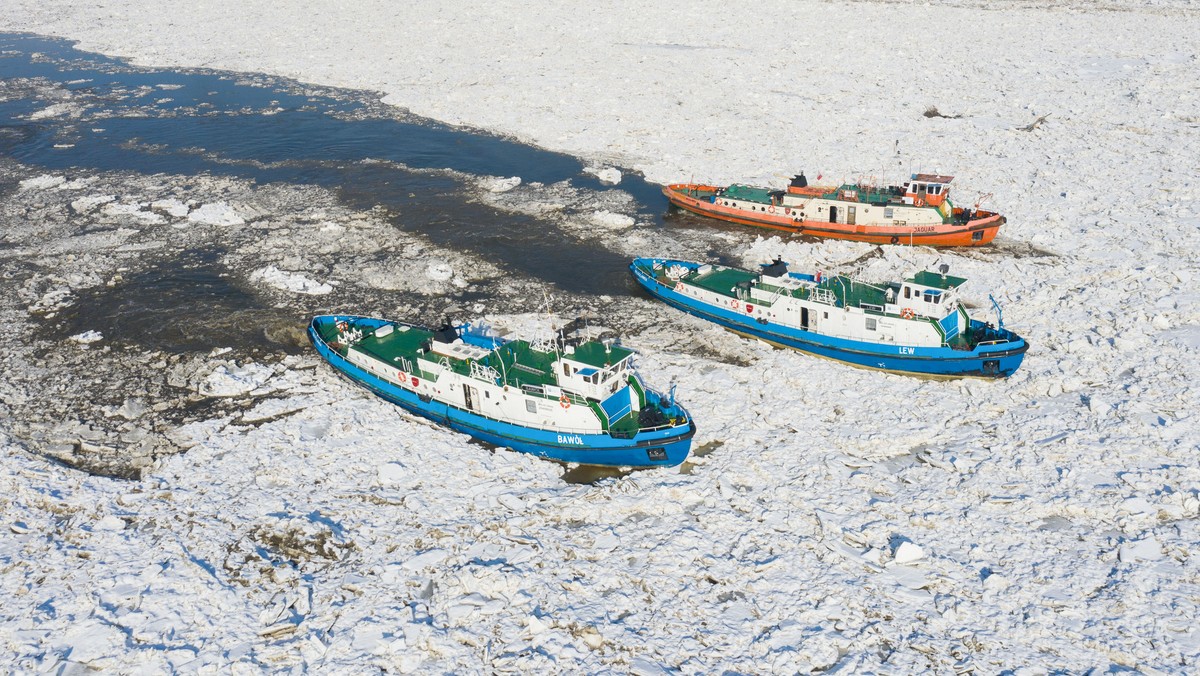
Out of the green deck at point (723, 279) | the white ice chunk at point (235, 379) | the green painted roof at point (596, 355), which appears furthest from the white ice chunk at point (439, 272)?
the green painted roof at point (596, 355)

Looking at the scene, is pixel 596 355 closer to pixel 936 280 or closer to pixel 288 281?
pixel 936 280

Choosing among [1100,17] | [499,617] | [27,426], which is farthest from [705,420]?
[1100,17]

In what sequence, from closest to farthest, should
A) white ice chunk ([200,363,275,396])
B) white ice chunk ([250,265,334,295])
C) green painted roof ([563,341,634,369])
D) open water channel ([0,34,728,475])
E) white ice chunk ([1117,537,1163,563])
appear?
white ice chunk ([1117,537,1163,563])
green painted roof ([563,341,634,369])
white ice chunk ([200,363,275,396])
open water channel ([0,34,728,475])
white ice chunk ([250,265,334,295])

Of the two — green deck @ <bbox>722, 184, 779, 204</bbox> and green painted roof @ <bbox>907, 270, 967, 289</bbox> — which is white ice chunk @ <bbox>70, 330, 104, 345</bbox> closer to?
green deck @ <bbox>722, 184, 779, 204</bbox>

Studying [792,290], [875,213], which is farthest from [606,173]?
[792,290]

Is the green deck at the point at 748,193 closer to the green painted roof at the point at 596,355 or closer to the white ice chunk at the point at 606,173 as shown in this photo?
the white ice chunk at the point at 606,173

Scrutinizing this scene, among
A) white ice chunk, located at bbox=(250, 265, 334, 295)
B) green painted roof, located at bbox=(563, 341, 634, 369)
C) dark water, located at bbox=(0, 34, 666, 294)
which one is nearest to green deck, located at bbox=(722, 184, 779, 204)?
dark water, located at bbox=(0, 34, 666, 294)
